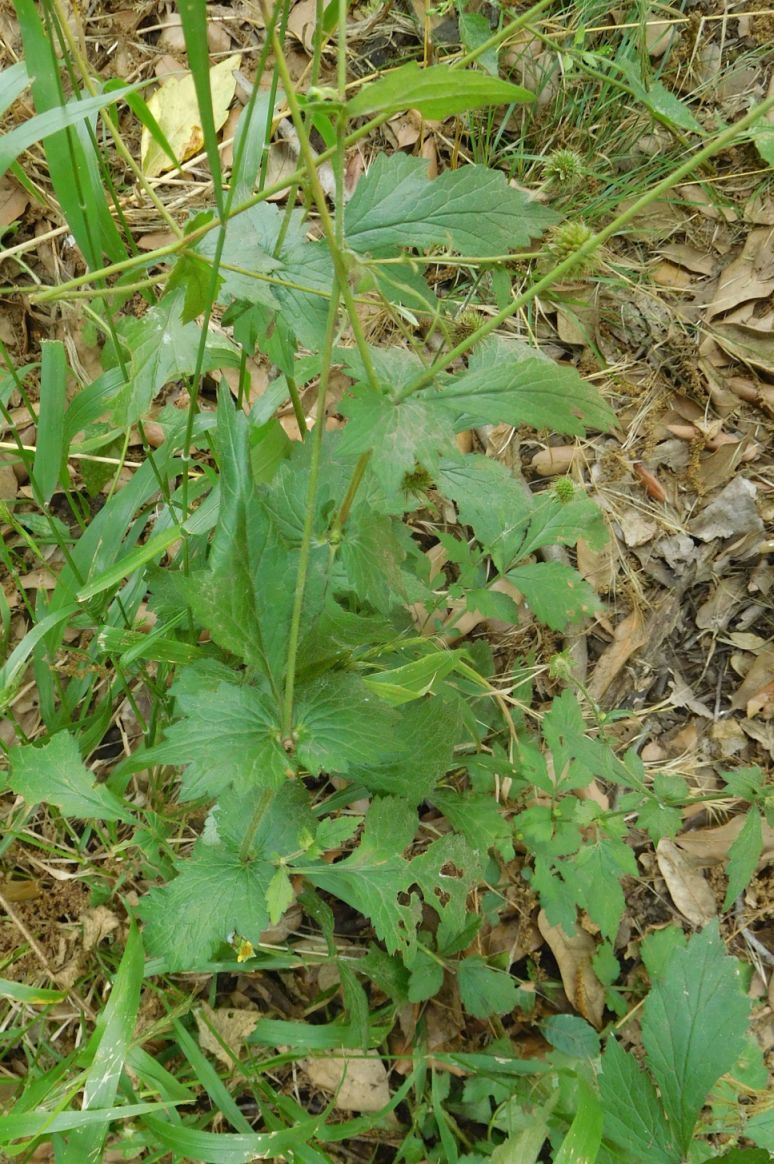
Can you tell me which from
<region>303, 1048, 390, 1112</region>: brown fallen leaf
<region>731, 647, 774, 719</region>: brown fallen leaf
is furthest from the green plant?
<region>731, 647, 774, 719</region>: brown fallen leaf

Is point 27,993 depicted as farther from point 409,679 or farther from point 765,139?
point 765,139

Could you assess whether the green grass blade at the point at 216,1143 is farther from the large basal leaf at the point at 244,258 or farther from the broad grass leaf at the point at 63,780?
the large basal leaf at the point at 244,258

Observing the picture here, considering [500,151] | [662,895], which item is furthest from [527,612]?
[500,151]

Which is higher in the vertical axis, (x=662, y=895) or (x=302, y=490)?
(x=302, y=490)

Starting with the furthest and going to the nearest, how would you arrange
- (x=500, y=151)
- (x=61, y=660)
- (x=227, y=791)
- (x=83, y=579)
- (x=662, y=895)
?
1. (x=500, y=151)
2. (x=662, y=895)
3. (x=61, y=660)
4. (x=83, y=579)
5. (x=227, y=791)

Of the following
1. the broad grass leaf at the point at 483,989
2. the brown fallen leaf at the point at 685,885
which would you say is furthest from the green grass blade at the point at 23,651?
the brown fallen leaf at the point at 685,885

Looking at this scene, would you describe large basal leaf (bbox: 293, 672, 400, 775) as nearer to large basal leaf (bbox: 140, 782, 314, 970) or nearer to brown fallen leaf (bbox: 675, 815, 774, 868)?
large basal leaf (bbox: 140, 782, 314, 970)

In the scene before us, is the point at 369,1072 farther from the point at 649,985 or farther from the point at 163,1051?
the point at 649,985
